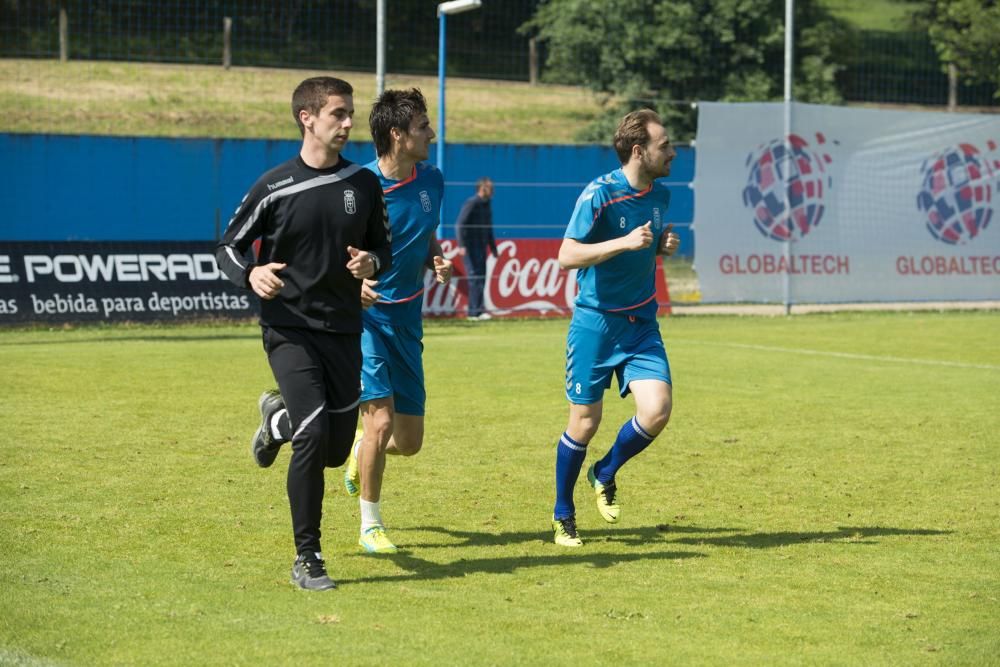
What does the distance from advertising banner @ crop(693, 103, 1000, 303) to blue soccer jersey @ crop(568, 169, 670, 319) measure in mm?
15147

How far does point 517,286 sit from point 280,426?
1542cm

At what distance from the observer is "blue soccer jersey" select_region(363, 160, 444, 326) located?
7266 mm

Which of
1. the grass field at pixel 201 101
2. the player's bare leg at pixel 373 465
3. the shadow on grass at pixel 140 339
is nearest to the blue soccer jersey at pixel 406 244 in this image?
the player's bare leg at pixel 373 465

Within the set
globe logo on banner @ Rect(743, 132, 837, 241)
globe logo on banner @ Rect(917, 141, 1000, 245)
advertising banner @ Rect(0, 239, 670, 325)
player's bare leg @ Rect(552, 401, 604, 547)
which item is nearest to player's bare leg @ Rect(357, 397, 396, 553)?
player's bare leg @ Rect(552, 401, 604, 547)

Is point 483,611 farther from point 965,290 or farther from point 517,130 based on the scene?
point 517,130

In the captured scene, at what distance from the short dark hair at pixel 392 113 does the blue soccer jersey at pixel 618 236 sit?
3.32 feet

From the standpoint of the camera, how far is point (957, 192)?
24906 mm

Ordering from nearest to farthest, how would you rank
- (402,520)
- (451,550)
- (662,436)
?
(451,550)
(402,520)
(662,436)

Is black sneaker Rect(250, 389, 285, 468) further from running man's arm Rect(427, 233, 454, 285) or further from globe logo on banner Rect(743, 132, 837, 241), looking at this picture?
globe logo on banner Rect(743, 132, 837, 241)

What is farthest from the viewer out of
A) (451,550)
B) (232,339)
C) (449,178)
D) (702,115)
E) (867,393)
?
(449,178)

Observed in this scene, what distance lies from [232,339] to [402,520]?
424 inches

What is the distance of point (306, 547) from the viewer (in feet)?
20.6

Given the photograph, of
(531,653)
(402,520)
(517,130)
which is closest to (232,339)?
(402,520)

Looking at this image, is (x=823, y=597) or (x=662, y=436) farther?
(x=662, y=436)
